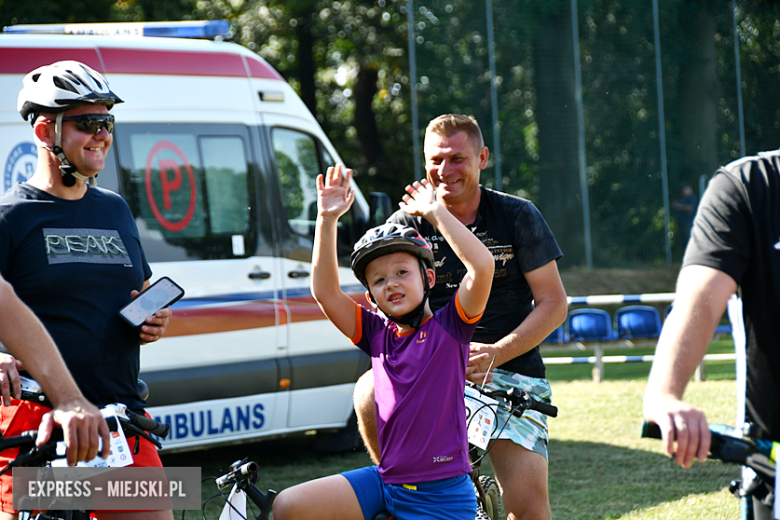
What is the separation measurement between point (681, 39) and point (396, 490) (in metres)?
17.6

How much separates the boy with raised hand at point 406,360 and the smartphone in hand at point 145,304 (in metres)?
0.60

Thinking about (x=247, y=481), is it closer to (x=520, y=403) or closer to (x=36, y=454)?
(x=36, y=454)

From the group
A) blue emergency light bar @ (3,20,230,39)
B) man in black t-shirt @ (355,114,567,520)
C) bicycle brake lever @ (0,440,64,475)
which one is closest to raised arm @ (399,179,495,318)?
man in black t-shirt @ (355,114,567,520)

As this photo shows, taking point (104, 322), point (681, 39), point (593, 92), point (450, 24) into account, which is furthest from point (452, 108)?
point (104, 322)

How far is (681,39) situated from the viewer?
1870 cm

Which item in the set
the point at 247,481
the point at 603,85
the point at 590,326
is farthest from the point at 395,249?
the point at 603,85

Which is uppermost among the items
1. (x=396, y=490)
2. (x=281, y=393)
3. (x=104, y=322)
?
(x=104, y=322)

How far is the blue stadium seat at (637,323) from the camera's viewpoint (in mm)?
11211

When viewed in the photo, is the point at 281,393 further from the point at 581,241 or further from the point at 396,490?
the point at 581,241

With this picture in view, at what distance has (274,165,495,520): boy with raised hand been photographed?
3127 mm

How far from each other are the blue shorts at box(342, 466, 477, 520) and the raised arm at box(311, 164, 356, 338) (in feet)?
2.12

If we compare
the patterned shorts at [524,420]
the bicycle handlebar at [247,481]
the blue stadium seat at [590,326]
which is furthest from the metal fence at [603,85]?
the bicycle handlebar at [247,481]

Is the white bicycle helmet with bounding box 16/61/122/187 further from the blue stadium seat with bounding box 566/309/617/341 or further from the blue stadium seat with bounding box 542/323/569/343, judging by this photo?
the blue stadium seat with bounding box 542/323/569/343

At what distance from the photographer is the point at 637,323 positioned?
36.9ft
